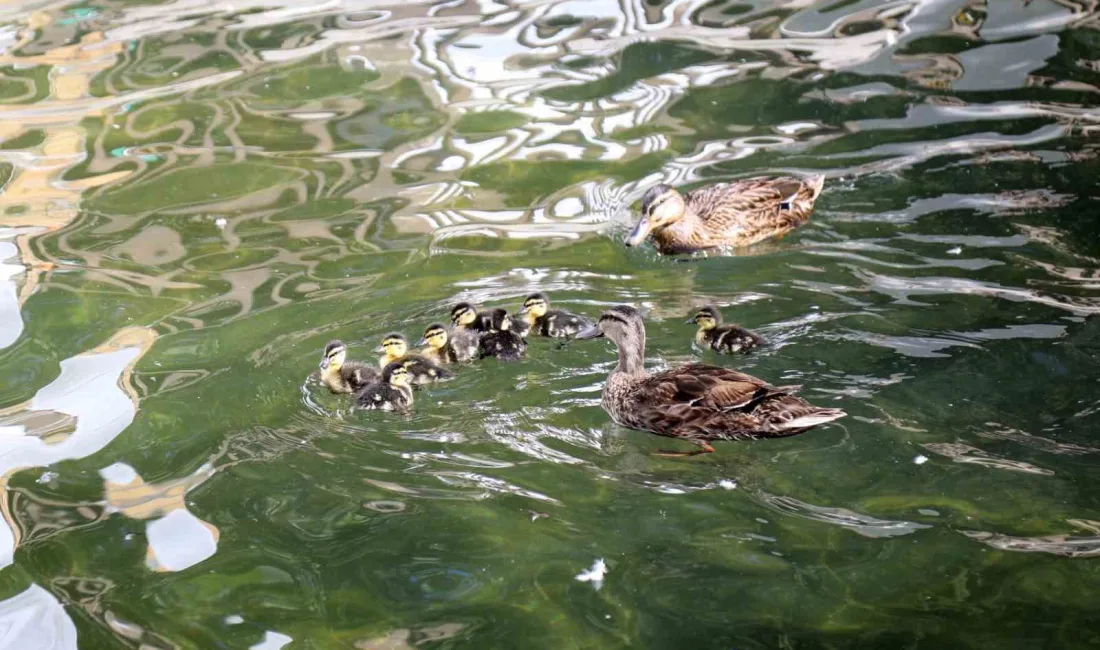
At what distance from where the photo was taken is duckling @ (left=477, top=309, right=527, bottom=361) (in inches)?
207

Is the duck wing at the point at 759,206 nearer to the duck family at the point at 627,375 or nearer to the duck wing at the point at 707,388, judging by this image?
the duck family at the point at 627,375

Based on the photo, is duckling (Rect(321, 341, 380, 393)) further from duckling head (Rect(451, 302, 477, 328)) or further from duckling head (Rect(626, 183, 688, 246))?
duckling head (Rect(626, 183, 688, 246))

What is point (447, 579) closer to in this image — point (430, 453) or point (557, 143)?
point (430, 453)

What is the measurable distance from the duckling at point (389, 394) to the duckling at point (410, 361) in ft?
0.27

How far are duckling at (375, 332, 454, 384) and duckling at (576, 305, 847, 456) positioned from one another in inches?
28.8

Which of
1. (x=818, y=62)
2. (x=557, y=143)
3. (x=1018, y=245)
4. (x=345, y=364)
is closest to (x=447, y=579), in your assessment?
(x=345, y=364)

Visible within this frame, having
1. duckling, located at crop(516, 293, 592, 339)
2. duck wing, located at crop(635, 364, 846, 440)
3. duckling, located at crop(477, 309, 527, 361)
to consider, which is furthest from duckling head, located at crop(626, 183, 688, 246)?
duck wing, located at crop(635, 364, 846, 440)

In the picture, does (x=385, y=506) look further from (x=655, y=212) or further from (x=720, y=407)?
(x=655, y=212)

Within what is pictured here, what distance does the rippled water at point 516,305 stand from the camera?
152 inches

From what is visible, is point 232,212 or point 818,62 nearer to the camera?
point 232,212

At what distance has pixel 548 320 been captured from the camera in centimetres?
545

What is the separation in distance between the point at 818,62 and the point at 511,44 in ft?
7.65

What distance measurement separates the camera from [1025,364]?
4.84 metres

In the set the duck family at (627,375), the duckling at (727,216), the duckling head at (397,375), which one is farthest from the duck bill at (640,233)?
the duckling head at (397,375)
